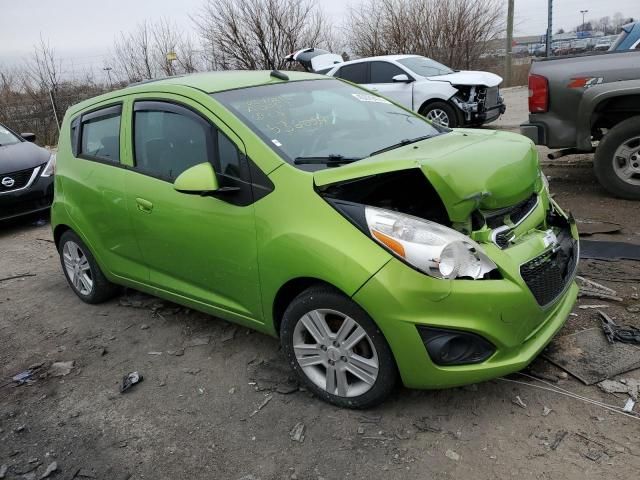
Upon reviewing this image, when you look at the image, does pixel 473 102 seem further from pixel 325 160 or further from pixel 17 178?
pixel 325 160

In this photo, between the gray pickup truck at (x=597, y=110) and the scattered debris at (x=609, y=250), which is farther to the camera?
the gray pickup truck at (x=597, y=110)

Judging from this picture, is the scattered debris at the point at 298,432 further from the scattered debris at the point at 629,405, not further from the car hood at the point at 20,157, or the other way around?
the car hood at the point at 20,157

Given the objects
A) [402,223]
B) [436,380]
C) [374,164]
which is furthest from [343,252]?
[436,380]

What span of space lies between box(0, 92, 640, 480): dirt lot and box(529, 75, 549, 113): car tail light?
246cm

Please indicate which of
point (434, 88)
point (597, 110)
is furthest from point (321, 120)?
point (434, 88)

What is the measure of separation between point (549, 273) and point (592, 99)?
355cm

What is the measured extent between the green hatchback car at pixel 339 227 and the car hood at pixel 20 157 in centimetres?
434

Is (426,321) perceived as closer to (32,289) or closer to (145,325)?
(145,325)

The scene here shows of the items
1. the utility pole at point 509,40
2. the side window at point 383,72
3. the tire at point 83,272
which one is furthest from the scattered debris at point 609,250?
the utility pole at point 509,40

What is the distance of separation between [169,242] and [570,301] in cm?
238

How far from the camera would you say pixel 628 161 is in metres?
5.66

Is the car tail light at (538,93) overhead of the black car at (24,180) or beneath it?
overhead

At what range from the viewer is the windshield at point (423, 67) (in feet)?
37.4

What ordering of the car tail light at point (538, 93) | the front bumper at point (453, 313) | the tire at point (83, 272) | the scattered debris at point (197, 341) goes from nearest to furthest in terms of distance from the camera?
the front bumper at point (453, 313), the scattered debris at point (197, 341), the tire at point (83, 272), the car tail light at point (538, 93)
